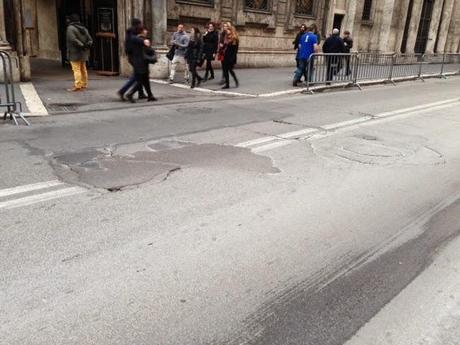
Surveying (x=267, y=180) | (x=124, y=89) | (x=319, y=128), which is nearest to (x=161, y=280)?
(x=267, y=180)

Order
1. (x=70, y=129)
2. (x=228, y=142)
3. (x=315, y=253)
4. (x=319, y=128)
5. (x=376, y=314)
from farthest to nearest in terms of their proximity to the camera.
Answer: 1. (x=319, y=128)
2. (x=70, y=129)
3. (x=228, y=142)
4. (x=315, y=253)
5. (x=376, y=314)

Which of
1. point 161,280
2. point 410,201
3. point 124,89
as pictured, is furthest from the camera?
point 124,89

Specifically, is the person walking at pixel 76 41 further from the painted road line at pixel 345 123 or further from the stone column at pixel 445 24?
the stone column at pixel 445 24

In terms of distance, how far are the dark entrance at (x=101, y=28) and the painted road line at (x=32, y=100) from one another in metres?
3.79

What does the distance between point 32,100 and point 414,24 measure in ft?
94.7

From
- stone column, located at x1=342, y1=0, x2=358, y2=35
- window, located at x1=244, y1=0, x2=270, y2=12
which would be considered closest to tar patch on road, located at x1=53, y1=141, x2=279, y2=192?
window, located at x1=244, y1=0, x2=270, y2=12

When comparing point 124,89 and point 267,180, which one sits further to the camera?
point 124,89

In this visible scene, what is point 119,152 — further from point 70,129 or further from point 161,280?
point 161,280

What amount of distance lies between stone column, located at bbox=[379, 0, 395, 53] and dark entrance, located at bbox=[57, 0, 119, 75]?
63.4ft

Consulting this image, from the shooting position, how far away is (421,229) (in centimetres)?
477

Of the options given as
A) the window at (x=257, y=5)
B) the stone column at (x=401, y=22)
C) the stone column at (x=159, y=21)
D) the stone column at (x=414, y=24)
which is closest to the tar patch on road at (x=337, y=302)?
the stone column at (x=159, y=21)

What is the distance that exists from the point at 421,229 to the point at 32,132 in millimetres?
6292

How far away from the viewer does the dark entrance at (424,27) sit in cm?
3356

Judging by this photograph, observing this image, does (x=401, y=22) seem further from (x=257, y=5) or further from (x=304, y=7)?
(x=257, y=5)
